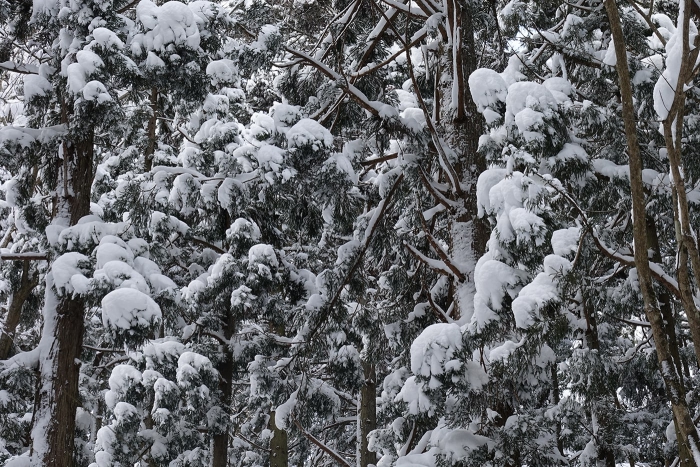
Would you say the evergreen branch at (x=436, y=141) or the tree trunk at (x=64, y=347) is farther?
Result: the tree trunk at (x=64, y=347)

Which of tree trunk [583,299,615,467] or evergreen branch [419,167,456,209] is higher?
evergreen branch [419,167,456,209]

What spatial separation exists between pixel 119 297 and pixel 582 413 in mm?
6198

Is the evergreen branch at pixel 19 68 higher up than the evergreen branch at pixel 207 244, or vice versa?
the evergreen branch at pixel 207 244

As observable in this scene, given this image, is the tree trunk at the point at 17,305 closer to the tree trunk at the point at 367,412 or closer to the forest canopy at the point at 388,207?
the forest canopy at the point at 388,207

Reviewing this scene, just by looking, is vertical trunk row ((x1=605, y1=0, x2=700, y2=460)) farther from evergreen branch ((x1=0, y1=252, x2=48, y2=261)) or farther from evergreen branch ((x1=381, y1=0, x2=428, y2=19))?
evergreen branch ((x1=0, y1=252, x2=48, y2=261))

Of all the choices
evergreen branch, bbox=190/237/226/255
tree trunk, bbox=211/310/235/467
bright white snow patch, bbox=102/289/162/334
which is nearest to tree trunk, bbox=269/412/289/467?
tree trunk, bbox=211/310/235/467

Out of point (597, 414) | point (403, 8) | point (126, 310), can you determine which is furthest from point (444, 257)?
point (597, 414)

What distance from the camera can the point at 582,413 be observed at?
8305 mm

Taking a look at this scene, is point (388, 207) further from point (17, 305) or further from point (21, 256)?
point (17, 305)

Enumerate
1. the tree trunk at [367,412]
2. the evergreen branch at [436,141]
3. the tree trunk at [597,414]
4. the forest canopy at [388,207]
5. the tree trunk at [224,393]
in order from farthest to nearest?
1. the tree trunk at [224,393]
2. the tree trunk at [367,412]
3. the tree trunk at [597,414]
4. the evergreen branch at [436,141]
5. the forest canopy at [388,207]

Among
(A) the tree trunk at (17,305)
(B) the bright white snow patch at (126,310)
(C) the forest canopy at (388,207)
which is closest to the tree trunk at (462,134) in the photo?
(C) the forest canopy at (388,207)

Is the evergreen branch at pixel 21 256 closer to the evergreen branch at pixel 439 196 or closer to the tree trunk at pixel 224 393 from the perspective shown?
the tree trunk at pixel 224 393

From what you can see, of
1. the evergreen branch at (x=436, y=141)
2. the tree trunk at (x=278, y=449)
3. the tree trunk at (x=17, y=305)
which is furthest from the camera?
the tree trunk at (x=278, y=449)

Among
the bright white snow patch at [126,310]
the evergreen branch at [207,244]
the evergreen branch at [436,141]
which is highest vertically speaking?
the evergreen branch at [207,244]
